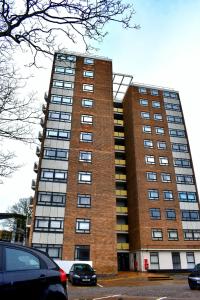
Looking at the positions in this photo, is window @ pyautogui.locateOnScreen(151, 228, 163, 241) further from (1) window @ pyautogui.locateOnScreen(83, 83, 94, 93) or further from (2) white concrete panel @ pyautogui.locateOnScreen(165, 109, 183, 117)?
(1) window @ pyautogui.locateOnScreen(83, 83, 94, 93)

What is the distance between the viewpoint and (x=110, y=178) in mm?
32375

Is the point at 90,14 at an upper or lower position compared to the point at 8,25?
upper

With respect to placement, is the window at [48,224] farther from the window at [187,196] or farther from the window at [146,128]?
the window at [146,128]

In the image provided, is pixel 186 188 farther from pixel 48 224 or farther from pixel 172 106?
pixel 48 224

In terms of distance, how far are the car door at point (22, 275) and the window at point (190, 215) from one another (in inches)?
1348

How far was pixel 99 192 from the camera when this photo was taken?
3133 cm

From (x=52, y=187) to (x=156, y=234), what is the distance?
526 inches

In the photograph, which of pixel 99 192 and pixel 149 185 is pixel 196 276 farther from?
pixel 149 185

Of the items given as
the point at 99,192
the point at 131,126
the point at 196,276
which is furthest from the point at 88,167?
the point at 196,276

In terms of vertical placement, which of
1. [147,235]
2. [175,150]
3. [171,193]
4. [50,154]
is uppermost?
[175,150]

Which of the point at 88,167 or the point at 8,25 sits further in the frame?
the point at 88,167

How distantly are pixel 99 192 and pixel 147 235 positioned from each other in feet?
26.3

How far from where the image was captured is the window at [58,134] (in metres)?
33.5

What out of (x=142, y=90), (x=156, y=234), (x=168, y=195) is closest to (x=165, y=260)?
(x=156, y=234)
